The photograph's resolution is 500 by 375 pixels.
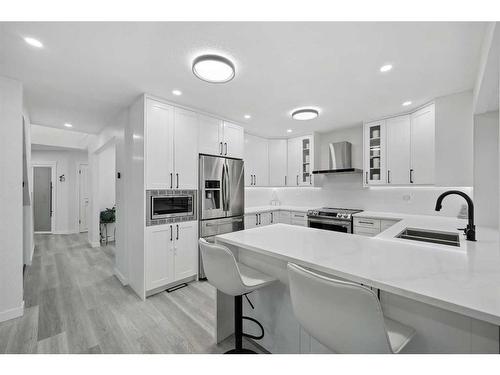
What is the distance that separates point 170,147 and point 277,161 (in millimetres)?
2684

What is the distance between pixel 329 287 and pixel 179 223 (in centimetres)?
240

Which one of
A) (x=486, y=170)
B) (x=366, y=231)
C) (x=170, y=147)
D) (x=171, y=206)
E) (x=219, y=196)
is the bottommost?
(x=366, y=231)

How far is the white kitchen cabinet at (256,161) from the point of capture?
4402 mm

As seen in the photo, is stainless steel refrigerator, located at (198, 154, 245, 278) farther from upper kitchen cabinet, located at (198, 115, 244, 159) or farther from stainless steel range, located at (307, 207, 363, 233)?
stainless steel range, located at (307, 207, 363, 233)

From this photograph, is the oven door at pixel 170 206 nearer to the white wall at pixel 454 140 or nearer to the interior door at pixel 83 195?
the white wall at pixel 454 140

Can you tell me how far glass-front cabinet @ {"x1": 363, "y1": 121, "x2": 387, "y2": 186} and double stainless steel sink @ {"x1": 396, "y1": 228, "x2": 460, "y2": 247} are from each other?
1260 mm

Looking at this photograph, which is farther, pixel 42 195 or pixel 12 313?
pixel 42 195

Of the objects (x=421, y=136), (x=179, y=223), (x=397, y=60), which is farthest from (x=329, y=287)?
(x=421, y=136)

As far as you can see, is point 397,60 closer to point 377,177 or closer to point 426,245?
point 426,245

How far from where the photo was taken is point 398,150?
126 inches

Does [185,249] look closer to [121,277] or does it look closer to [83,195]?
[121,277]

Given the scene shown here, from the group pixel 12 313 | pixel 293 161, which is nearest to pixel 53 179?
pixel 12 313

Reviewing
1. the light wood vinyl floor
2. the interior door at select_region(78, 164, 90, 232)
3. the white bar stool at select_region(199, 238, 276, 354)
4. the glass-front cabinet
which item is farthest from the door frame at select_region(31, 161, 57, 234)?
the glass-front cabinet
